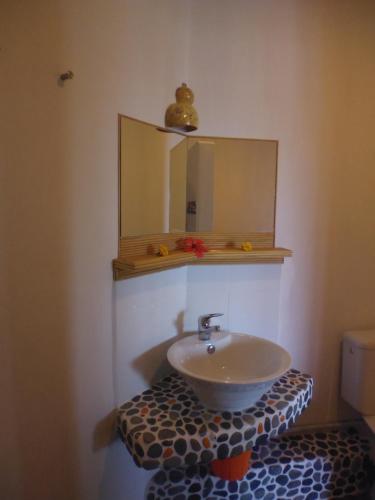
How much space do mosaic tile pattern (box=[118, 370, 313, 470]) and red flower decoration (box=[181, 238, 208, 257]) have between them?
638 millimetres

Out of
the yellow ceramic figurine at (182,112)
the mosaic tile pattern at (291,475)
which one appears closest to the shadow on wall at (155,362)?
the mosaic tile pattern at (291,475)

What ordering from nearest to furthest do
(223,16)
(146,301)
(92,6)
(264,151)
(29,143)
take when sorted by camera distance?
(29,143) → (92,6) → (146,301) → (223,16) → (264,151)

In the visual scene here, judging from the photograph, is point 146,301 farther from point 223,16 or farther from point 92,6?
point 223,16

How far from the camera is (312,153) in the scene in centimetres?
164

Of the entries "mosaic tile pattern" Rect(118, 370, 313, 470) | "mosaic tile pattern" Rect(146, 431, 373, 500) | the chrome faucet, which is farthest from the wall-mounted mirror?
"mosaic tile pattern" Rect(146, 431, 373, 500)

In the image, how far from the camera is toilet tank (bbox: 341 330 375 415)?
5.30 ft

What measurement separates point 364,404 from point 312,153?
4.62ft

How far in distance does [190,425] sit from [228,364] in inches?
14.8

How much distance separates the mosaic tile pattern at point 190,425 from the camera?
102 centimetres

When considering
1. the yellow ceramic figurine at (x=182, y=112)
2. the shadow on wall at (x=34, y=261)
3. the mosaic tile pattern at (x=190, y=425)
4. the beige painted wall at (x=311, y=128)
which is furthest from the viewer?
the beige painted wall at (x=311, y=128)

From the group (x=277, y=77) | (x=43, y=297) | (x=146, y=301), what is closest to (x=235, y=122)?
(x=277, y=77)

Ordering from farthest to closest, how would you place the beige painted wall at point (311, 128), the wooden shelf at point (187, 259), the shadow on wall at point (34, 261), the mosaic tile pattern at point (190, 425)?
the beige painted wall at point (311, 128) < the wooden shelf at point (187, 259) < the mosaic tile pattern at point (190, 425) < the shadow on wall at point (34, 261)

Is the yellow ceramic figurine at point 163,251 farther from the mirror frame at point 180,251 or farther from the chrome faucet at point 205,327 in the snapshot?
the chrome faucet at point 205,327

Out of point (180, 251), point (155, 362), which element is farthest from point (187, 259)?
point (155, 362)
